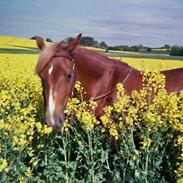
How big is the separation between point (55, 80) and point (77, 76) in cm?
73

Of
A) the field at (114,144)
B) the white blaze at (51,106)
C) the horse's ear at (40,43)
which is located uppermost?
the horse's ear at (40,43)

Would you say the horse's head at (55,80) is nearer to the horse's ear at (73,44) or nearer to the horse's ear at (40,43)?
the horse's ear at (73,44)

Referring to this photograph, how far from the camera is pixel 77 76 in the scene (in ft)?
19.1

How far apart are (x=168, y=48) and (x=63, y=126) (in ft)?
129

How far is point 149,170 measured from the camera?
4.47m

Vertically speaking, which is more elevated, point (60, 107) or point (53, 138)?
point (60, 107)

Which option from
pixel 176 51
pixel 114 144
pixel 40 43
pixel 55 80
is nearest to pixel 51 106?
pixel 55 80

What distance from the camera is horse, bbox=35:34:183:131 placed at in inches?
201

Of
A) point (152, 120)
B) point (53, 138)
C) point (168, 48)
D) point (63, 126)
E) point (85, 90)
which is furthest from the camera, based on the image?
point (168, 48)

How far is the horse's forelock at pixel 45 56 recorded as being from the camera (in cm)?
522

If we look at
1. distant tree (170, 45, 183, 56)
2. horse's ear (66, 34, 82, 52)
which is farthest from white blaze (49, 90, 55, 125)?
distant tree (170, 45, 183, 56)

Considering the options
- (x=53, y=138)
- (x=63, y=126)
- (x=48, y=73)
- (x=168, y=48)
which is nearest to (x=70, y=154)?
(x=53, y=138)

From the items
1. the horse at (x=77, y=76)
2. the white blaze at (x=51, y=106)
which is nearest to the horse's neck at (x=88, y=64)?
the horse at (x=77, y=76)

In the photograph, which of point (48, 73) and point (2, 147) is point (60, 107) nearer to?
point (48, 73)
